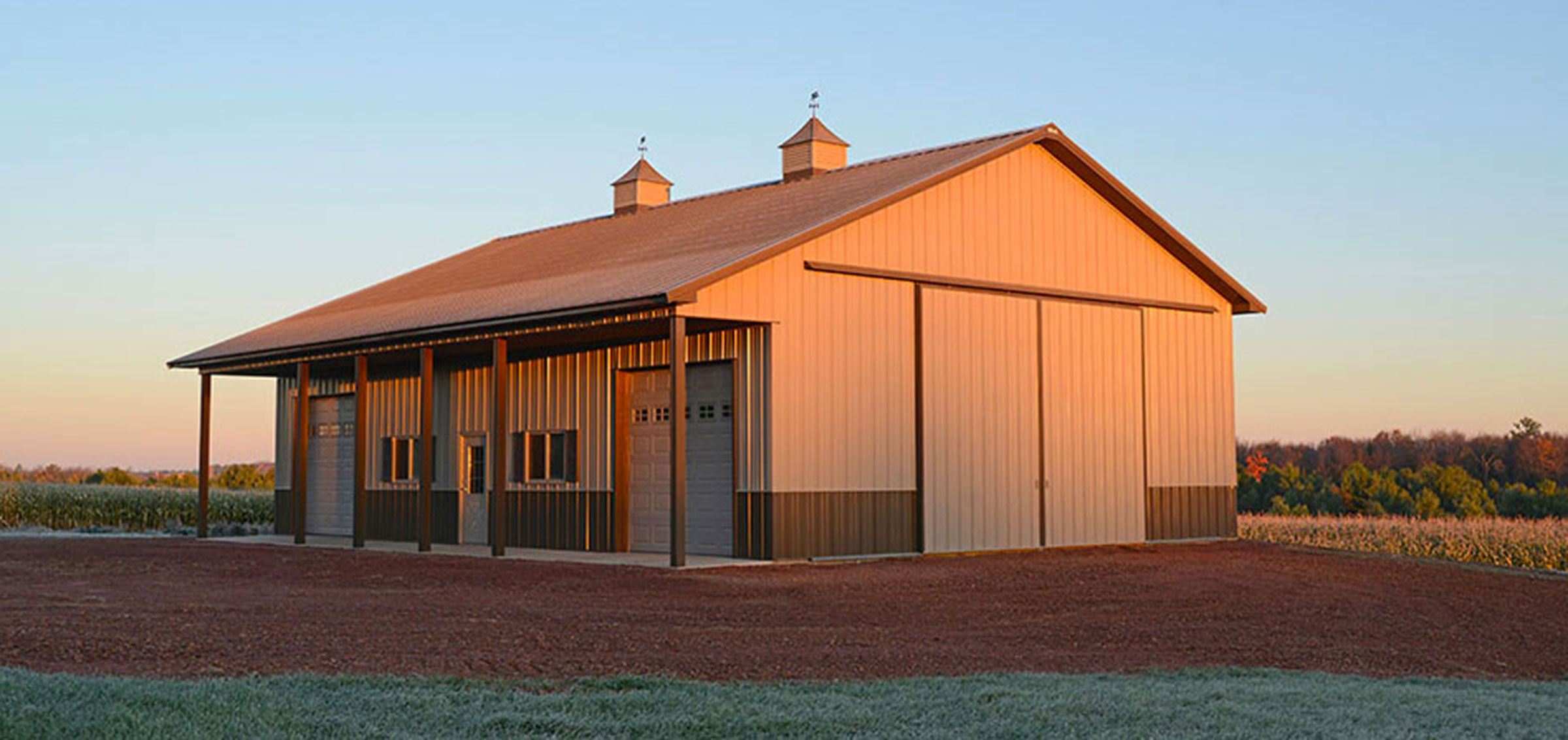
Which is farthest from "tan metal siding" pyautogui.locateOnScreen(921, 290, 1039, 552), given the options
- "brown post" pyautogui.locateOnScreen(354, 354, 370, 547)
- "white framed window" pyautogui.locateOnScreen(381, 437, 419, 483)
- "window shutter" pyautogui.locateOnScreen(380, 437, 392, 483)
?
"window shutter" pyautogui.locateOnScreen(380, 437, 392, 483)

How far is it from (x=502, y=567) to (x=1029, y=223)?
914cm

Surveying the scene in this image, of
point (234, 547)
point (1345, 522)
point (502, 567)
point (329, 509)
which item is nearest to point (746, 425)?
point (502, 567)

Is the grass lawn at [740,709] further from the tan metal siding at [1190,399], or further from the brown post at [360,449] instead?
the tan metal siding at [1190,399]

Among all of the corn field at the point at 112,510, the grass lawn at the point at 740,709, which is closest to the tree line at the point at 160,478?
the corn field at the point at 112,510

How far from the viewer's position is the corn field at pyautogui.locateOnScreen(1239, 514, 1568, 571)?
21844 millimetres

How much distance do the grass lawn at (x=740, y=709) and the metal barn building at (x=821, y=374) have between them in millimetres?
9556

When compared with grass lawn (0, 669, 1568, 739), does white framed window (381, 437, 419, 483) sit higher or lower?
higher

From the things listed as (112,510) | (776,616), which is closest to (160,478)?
(112,510)

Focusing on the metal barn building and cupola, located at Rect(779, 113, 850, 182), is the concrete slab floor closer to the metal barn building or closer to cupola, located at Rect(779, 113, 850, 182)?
the metal barn building

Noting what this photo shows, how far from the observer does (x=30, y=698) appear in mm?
7723

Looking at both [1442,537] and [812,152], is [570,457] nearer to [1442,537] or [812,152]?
[812,152]

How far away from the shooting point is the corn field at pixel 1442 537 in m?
21.8

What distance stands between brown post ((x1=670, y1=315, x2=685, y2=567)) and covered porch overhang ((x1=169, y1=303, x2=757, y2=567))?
0.02 metres

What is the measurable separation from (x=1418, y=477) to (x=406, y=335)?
31.7 m
